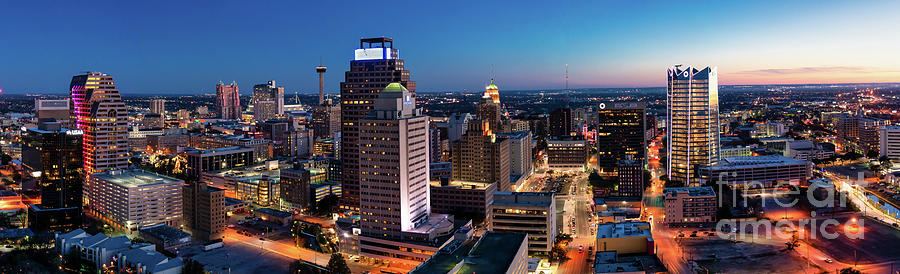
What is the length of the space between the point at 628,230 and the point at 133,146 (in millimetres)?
103195

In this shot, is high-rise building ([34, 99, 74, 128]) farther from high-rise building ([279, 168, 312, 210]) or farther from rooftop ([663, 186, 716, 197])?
rooftop ([663, 186, 716, 197])

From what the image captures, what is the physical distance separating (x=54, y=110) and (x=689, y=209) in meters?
71.1

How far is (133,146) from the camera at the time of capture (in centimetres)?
12200

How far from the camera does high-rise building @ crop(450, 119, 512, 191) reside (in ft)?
236

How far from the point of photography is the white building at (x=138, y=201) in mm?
58406

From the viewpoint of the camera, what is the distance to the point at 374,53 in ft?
185

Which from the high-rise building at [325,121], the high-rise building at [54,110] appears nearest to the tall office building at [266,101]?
the high-rise building at [325,121]

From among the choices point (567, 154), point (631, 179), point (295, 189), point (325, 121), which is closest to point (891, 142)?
point (567, 154)

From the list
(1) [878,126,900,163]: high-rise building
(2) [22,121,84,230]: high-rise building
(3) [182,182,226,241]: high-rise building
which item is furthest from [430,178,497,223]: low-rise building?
(1) [878,126,900,163]: high-rise building

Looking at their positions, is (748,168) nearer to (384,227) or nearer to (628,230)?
(628,230)

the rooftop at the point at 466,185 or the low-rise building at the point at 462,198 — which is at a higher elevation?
the rooftop at the point at 466,185

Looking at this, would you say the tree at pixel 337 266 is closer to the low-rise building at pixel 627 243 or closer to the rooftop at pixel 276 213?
the low-rise building at pixel 627 243

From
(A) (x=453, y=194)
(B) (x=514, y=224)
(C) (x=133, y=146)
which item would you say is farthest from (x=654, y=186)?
(C) (x=133, y=146)

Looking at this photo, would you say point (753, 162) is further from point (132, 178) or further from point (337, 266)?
point (132, 178)
